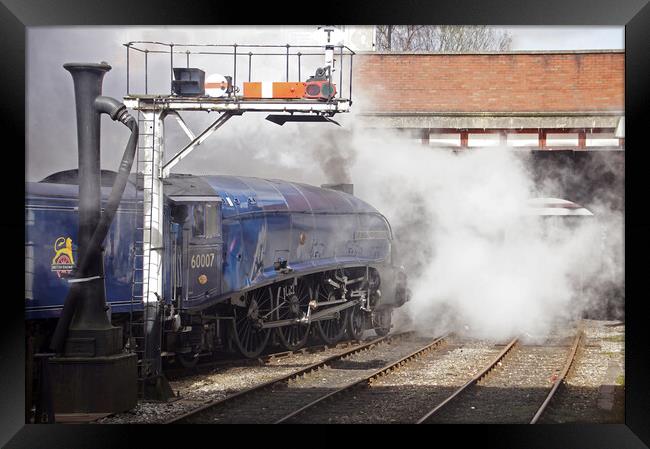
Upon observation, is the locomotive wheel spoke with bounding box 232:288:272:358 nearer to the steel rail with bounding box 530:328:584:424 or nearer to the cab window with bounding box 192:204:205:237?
the cab window with bounding box 192:204:205:237

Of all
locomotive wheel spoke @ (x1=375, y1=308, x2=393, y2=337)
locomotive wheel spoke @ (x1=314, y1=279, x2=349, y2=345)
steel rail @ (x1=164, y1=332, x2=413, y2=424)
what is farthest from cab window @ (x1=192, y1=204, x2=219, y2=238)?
locomotive wheel spoke @ (x1=375, y1=308, x2=393, y2=337)

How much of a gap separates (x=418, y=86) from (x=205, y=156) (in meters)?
3.33

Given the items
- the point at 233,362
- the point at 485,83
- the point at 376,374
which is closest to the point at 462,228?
the point at 485,83

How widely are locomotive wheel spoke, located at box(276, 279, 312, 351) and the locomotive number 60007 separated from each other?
1663 mm

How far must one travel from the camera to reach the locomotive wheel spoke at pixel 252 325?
1227 centimetres

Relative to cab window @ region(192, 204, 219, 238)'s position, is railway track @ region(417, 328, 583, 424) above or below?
below

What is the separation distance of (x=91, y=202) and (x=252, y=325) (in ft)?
11.4

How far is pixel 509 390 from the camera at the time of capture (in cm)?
1140

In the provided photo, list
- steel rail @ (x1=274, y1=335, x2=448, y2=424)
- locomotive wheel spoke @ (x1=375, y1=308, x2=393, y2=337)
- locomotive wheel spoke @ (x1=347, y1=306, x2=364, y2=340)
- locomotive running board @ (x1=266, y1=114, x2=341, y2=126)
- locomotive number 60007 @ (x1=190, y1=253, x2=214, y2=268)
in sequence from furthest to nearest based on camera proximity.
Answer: locomotive wheel spoke @ (x1=375, y1=308, x2=393, y2=337) → locomotive wheel spoke @ (x1=347, y1=306, x2=364, y2=340) → locomotive number 60007 @ (x1=190, y1=253, x2=214, y2=268) → locomotive running board @ (x1=266, y1=114, x2=341, y2=126) → steel rail @ (x1=274, y1=335, x2=448, y2=424)

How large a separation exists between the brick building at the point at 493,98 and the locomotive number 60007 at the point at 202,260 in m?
2.75

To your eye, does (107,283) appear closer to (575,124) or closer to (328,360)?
(328,360)

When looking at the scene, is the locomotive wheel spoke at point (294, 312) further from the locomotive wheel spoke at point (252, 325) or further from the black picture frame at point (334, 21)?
the black picture frame at point (334, 21)

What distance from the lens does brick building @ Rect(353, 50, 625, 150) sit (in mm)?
12102

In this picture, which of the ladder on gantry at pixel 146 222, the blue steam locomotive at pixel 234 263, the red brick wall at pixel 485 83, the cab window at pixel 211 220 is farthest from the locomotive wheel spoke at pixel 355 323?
the ladder on gantry at pixel 146 222
